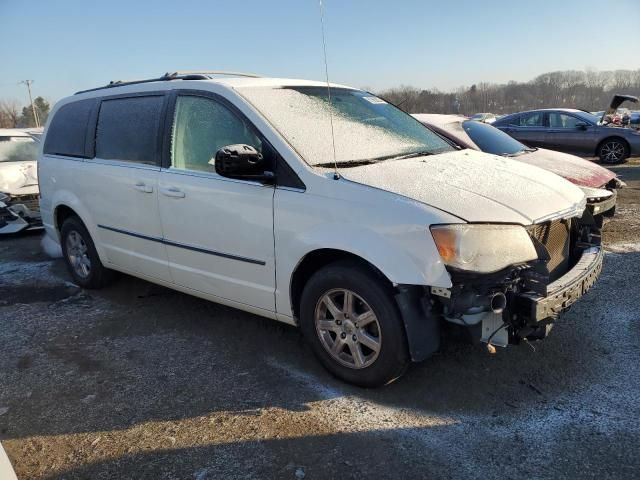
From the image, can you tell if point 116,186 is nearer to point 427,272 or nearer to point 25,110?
point 427,272

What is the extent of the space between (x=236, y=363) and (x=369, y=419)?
1.13m

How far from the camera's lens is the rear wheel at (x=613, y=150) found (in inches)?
520

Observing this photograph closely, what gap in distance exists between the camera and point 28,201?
868 centimetres

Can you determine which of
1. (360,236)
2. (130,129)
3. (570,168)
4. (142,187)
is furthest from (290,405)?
(570,168)

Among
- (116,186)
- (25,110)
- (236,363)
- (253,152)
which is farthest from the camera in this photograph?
(25,110)

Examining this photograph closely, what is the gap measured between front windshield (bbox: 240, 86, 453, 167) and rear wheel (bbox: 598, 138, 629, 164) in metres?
10.9

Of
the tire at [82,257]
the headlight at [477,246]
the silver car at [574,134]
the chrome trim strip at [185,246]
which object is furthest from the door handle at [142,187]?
the silver car at [574,134]

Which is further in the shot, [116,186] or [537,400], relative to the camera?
[116,186]

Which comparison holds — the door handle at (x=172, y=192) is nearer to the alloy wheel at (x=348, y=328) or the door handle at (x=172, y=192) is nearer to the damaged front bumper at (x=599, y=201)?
the alloy wheel at (x=348, y=328)

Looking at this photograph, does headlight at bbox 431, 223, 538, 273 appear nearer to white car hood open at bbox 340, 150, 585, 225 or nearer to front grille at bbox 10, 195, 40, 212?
white car hood open at bbox 340, 150, 585, 225

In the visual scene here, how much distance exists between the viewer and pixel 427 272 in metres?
2.76

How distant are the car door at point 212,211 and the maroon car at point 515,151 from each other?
333 centimetres

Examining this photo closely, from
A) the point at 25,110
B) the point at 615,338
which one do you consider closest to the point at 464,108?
the point at 25,110

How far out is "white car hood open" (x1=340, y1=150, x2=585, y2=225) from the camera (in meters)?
2.91
